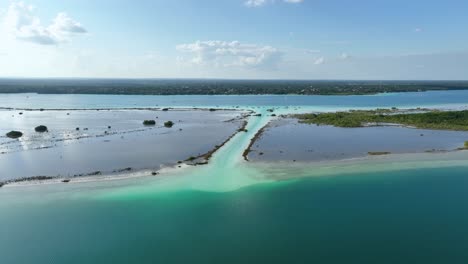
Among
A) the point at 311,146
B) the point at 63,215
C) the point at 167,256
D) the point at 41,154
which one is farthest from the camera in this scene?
the point at 311,146

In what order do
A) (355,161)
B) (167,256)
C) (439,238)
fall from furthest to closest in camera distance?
(355,161)
(439,238)
(167,256)

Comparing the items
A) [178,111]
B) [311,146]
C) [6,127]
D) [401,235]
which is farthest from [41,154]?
[178,111]

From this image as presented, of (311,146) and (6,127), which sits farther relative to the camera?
(6,127)

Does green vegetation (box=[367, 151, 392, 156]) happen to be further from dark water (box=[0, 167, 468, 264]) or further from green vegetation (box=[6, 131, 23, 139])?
green vegetation (box=[6, 131, 23, 139])

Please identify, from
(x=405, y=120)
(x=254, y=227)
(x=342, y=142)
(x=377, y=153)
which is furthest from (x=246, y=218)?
(x=405, y=120)

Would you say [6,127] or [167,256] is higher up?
[6,127]

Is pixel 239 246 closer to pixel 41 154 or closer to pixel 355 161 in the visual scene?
pixel 355 161
